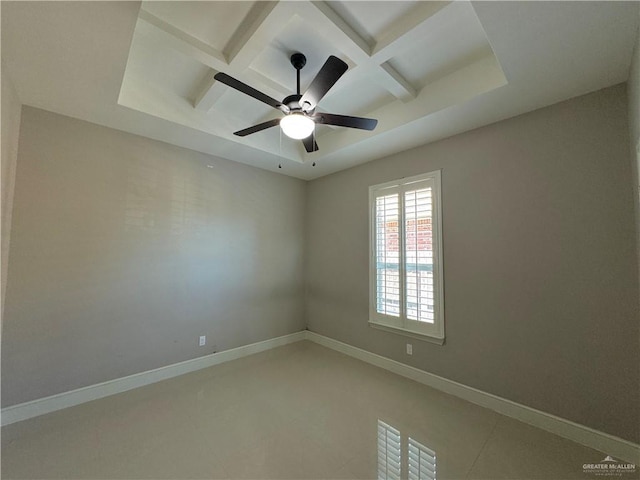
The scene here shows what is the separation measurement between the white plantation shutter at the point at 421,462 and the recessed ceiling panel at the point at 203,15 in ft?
11.0

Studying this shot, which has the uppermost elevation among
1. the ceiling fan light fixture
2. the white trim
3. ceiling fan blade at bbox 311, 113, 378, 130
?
ceiling fan blade at bbox 311, 113, 378, 130

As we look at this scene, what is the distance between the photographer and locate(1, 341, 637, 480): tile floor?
180 cm

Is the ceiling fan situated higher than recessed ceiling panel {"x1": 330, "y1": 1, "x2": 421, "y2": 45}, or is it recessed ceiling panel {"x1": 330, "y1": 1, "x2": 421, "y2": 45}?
recessed ceiling panel {"x1": 330, "y1": 1, "x2": 421, "y2": 45}

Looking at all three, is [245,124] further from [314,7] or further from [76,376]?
[76,376]

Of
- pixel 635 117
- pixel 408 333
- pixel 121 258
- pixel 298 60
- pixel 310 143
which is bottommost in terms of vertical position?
pixel 408 333

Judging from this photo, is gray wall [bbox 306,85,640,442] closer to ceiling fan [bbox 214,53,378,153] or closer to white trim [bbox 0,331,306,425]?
ceiling fan [bbox 214,53,378,153]

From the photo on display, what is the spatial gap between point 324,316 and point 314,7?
3.84 meters

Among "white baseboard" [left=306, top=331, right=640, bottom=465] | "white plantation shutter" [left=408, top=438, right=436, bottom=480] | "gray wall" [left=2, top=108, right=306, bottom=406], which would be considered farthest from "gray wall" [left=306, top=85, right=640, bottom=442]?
"gray wall" [left=2, top=108, right=306, bottom=406]

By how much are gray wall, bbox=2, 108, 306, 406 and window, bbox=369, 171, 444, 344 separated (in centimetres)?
178

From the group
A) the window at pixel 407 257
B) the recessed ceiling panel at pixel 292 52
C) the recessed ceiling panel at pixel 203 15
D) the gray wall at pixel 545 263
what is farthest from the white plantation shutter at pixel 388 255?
the recessed ceiling panel at pixel 203 15

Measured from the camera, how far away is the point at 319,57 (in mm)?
2201

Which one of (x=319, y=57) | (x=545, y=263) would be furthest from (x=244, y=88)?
(x=545, y=263)

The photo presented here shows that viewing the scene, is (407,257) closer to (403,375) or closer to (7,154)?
(403,375)

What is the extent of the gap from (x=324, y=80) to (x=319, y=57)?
2.22ft
